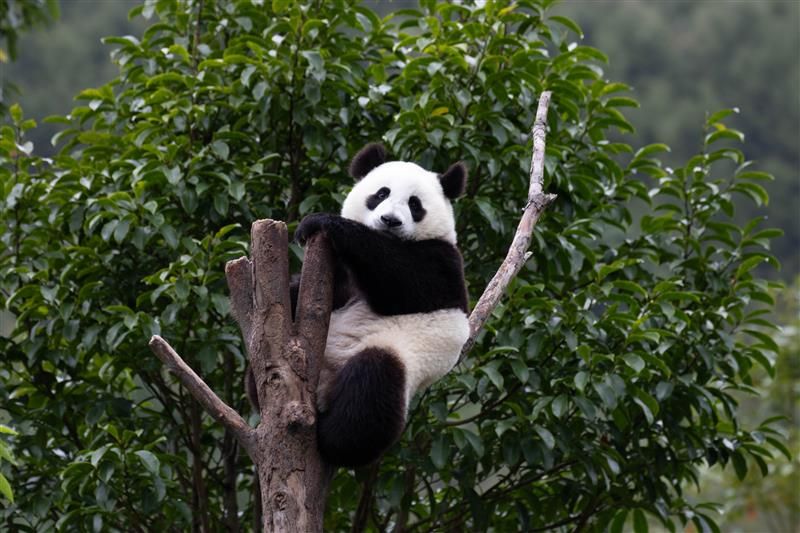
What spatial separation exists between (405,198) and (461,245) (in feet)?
4.07

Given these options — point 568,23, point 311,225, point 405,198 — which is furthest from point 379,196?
point 568,23

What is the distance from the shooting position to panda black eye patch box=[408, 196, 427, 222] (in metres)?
4.45

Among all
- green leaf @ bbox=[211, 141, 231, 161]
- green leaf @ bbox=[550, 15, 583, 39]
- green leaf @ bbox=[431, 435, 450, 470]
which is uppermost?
green leaf @ bbox=[550, 15, 583, 39]

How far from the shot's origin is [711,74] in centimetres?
4188

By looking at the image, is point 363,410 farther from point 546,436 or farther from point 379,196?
point 546,436

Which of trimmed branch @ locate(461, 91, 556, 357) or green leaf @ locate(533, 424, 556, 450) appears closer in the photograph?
trimmed branch @ locate(461, 91, 556, 357)

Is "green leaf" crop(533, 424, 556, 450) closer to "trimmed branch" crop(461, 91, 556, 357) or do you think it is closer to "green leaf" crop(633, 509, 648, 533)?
"trimmed branch" crop(461, 91, 556, 357)

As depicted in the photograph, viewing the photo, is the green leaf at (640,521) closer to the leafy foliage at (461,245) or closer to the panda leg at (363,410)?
the leafy foliage at (461,245)

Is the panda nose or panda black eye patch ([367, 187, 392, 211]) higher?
panda black eye patch ([367, 187, 392, 211])

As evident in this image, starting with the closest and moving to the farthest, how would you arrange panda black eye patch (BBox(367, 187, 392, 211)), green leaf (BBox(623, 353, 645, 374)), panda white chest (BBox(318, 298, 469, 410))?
1. panda white chest (BBox(318, 298, 469, 410))
2. panda black eye patch (BBox(367, 187, 392, 211))
3. green leaf (BBox(623, 353, 645, 374))

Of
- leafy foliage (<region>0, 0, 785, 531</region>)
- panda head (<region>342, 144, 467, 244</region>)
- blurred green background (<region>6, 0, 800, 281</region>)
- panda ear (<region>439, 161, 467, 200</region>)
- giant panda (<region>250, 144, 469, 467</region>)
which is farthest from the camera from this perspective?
blurred green background (<region>6, 0, 800, 281</region>)

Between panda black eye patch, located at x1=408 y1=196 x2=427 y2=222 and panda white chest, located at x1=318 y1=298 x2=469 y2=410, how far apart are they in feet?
1.48

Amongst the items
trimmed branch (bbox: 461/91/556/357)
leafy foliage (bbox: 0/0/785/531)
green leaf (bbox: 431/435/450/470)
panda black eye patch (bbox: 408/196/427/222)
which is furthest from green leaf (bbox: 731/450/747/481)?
panda black eye patch (bbox: 408/196/427/222)

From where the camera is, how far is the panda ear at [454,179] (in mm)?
4664
